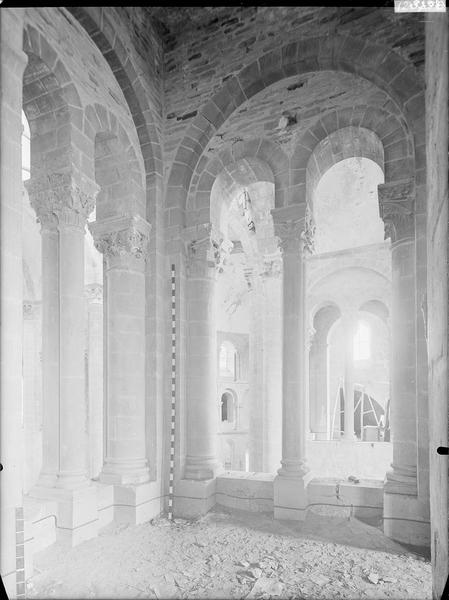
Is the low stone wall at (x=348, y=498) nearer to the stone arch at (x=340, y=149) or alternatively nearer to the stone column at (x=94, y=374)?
the stone arch at (x=340, y=149)

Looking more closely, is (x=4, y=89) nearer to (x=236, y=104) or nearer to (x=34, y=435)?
(x=236, y=104)

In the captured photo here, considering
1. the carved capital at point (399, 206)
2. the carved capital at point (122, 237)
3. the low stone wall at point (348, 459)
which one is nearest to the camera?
the carved capital at point (399, 206)

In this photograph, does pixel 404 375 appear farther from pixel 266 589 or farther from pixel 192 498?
pixel 192 498

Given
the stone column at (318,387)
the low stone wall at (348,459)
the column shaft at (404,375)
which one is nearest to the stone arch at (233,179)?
the column shaft at (404,375)

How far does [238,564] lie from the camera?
14.9 ft

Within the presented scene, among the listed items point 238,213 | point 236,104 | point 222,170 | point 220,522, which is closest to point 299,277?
point 222,170

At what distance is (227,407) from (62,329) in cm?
1594

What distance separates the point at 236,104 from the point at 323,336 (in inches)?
474

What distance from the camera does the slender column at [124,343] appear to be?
6051 mm

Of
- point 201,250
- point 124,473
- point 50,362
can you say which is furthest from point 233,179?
point 124,473

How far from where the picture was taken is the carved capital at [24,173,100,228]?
17.2ft

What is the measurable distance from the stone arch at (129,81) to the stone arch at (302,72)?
1.02 ft

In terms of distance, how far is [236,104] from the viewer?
6.69m

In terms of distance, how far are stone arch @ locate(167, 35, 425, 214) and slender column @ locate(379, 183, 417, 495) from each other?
75 cm
